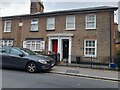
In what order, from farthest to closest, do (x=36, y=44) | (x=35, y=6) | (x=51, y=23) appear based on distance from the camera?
(x=35, y=6) → (x=36, y=44) → (x=51, y=23)

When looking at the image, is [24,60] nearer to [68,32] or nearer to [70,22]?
[68,32]

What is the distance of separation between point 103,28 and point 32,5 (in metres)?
11.0

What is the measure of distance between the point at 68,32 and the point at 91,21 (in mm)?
2803

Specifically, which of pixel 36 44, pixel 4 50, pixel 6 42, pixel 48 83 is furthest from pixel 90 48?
pixel 48 83

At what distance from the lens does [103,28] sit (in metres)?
19.5

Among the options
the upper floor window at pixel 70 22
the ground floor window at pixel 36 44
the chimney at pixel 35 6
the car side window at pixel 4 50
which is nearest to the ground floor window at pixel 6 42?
the ground floor window at pixel 36 44

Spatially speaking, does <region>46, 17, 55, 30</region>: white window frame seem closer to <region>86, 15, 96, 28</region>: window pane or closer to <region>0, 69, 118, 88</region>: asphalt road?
<region>86, 15, 96, 28</region>: window pane

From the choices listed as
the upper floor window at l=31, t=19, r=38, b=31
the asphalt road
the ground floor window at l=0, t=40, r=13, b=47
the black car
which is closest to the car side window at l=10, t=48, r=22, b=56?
the black car

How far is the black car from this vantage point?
479 inches

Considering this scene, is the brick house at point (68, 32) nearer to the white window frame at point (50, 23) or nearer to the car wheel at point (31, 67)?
the white window frame at point (50, 23)

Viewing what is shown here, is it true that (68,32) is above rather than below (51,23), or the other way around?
below

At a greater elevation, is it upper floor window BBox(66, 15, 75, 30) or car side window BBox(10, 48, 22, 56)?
upper floor window BBox(66, 15, 75, 30)

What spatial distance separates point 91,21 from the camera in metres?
20.2

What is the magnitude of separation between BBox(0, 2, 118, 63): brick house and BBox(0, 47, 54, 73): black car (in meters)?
7.89
